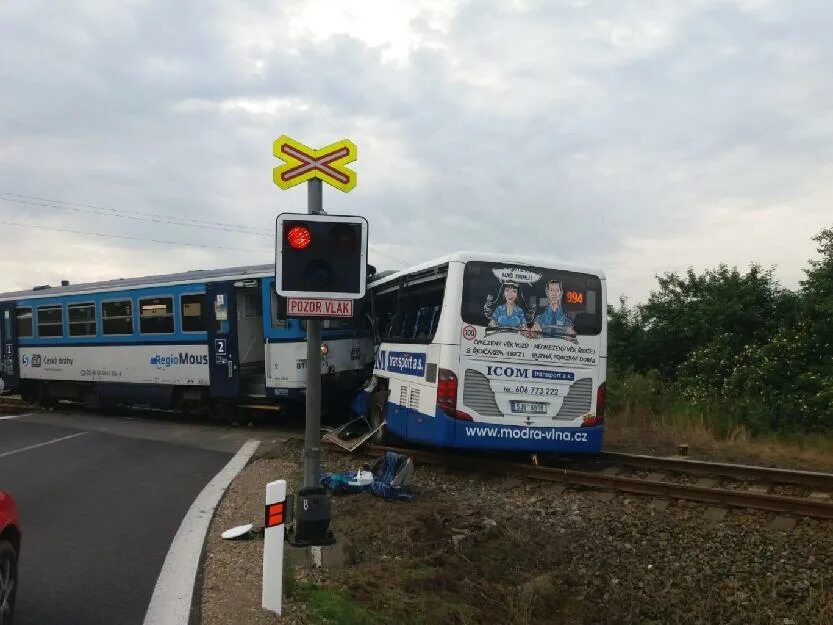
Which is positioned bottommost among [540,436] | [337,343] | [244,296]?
[540,436]

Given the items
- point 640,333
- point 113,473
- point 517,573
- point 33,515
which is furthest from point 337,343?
point 640,333

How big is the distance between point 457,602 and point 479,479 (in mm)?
4465

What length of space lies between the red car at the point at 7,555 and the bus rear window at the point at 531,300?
6.02 m

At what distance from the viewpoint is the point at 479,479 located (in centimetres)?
988

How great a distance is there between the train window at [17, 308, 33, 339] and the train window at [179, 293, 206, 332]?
22.1 feet

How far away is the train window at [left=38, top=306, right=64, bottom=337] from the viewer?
1930cm

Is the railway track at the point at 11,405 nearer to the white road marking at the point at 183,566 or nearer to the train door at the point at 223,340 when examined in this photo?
the train door at the point at 223,340

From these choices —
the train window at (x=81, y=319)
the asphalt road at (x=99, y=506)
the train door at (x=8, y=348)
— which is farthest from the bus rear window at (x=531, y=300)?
the train door at (x=8, y=348)

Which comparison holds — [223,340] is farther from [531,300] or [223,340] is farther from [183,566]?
[183,566]

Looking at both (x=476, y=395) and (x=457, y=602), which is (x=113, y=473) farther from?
(x=457, y=602)

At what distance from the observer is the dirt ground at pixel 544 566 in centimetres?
532

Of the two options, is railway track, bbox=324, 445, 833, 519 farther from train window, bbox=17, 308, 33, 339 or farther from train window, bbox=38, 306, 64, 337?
train window, bbox=17, 308, 33, 339

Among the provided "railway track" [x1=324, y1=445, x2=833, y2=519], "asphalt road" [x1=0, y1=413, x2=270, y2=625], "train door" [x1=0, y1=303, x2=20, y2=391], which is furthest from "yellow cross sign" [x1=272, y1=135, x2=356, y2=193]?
"train door" [x1=0, y1=303, x2=20, y2=391]

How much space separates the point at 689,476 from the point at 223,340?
922cm
